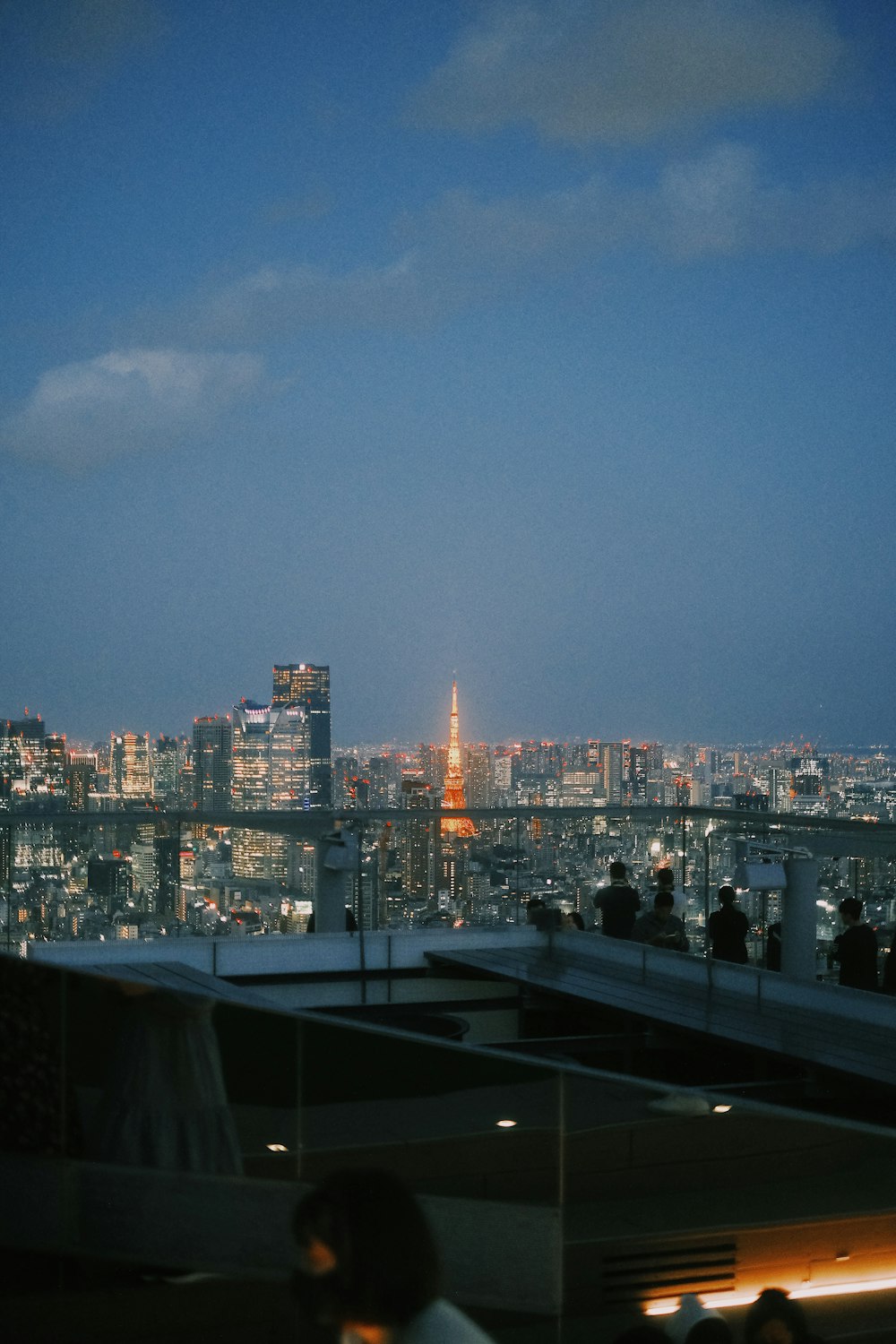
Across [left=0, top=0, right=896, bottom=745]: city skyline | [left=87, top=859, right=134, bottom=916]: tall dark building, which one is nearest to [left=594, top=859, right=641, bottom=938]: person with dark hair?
[left=87, top=859, right=134, bottom=916]: tall dark building

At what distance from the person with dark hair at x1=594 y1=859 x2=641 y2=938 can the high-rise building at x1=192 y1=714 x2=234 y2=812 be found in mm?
2380

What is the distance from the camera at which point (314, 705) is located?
43.5ft

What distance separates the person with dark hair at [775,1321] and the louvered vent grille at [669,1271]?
10 centimetres

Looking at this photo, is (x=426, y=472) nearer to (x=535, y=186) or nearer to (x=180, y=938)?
(x=535, y=186)

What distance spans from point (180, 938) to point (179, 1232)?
18.5 feet

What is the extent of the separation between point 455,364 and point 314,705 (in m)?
53.0

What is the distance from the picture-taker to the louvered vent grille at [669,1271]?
2.59m

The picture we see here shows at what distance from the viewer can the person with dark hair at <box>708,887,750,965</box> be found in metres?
7.69

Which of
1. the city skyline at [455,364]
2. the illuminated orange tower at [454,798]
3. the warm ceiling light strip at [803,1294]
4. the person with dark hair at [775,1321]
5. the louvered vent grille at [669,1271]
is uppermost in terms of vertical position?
the city skyline at [455,364]

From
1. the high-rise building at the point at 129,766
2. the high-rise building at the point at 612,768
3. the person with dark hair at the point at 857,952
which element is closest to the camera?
the person with dark hair at the point at 857,952

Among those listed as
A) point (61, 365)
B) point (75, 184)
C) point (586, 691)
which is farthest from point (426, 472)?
point (75, 184)

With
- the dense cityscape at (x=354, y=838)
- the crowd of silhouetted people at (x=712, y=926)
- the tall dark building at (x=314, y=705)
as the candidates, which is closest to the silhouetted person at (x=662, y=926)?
the crowd of silhouetted people at (x=712, y=926)

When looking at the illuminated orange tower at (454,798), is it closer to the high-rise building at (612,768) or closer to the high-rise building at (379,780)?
the high-rise building at (379,780)

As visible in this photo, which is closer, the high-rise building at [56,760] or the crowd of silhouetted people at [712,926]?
the crowd of silhouetted people at [712,926]
